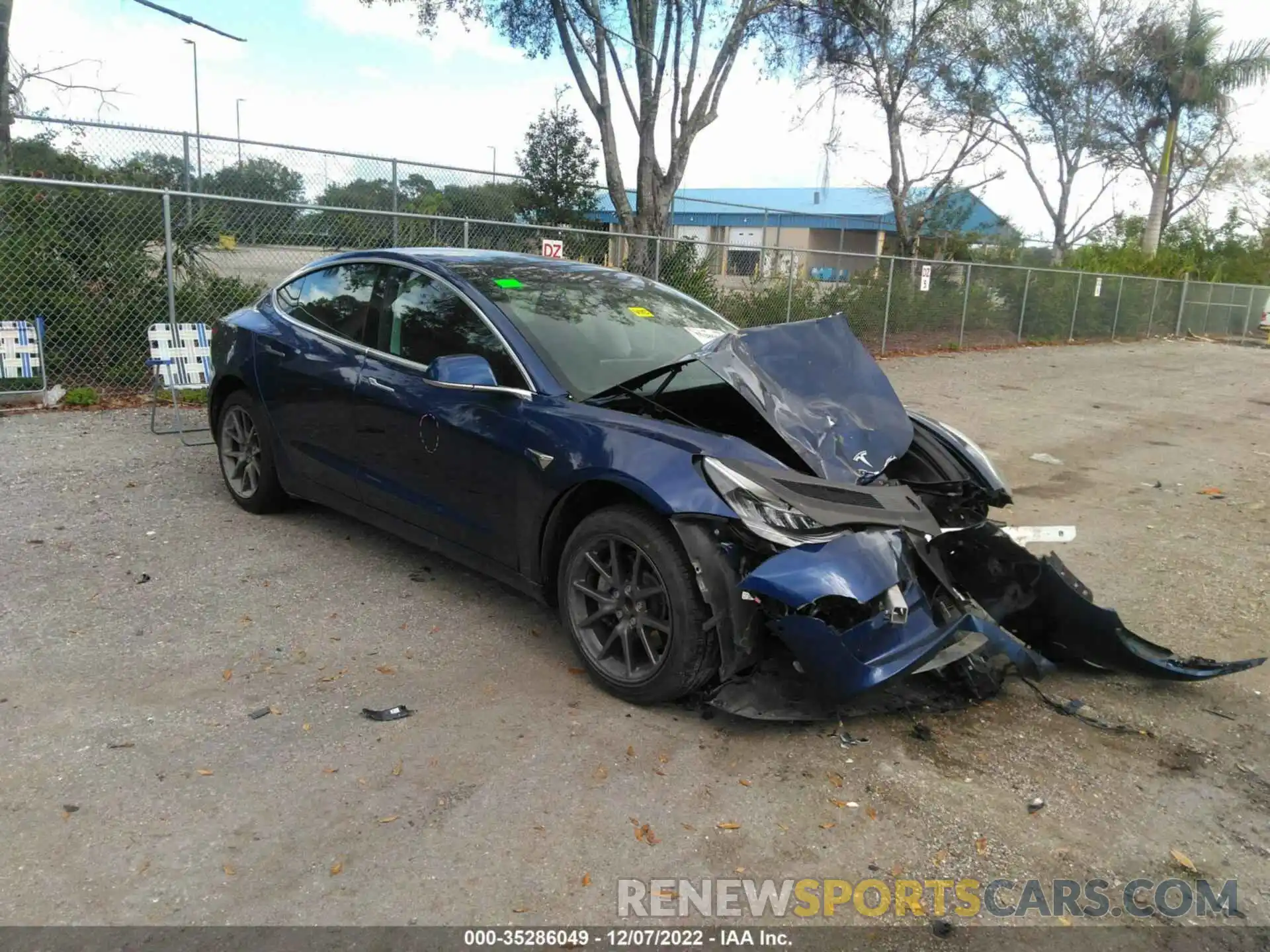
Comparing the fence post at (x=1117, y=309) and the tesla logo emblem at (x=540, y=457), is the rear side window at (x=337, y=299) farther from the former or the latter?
the fence post at (x=1117, y=309)

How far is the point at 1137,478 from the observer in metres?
8.03

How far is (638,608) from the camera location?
11.5 feet

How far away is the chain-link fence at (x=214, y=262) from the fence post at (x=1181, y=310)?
53.7 feet

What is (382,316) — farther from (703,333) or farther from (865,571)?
(865,571)

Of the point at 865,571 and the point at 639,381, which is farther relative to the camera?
the point at 639,381

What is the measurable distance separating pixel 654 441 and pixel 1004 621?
162 cm

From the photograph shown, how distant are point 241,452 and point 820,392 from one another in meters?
3.67

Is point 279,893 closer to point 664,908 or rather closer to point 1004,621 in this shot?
point 664,908

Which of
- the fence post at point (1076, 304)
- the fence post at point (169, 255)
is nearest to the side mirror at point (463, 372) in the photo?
the fence post at point (169, 255)

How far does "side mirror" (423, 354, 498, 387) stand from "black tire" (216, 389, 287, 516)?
191cm

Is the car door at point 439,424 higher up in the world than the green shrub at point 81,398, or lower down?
higher up

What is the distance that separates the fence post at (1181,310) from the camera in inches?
1162

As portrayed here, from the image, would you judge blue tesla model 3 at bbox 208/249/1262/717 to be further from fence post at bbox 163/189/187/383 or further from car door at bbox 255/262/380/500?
fence post at bbox 163/189/187/383

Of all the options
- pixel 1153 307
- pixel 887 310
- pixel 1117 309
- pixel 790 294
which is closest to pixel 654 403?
pixel 790 294
